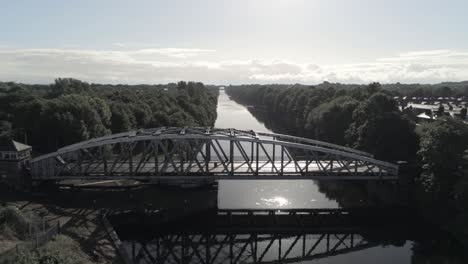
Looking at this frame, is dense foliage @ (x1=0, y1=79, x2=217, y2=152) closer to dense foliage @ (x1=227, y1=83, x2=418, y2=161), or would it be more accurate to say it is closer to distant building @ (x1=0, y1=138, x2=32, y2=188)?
distant building @ (x1=0, y1=138, x2=32, y2=188)

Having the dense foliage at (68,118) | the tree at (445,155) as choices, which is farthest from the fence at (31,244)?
the tree at (445,155)

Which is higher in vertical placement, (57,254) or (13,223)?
(13,223)

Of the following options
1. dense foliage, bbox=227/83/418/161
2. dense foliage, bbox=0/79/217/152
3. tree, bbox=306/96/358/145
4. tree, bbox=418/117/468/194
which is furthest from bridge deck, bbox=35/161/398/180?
tree, bbox=306/96/358/145

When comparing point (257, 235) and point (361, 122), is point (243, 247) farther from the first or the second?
point (361, 122)

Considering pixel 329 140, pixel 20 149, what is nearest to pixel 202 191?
pixel 20 149

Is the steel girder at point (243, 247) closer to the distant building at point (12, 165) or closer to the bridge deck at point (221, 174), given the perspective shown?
the bridge deck at point (221, 174)

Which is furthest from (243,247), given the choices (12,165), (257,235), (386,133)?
(12,165)

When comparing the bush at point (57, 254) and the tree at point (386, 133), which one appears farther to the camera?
the tree at point (386, 133)

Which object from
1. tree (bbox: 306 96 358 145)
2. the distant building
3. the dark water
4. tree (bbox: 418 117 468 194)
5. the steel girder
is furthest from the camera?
tree (bbox: 306 96 358 145)
